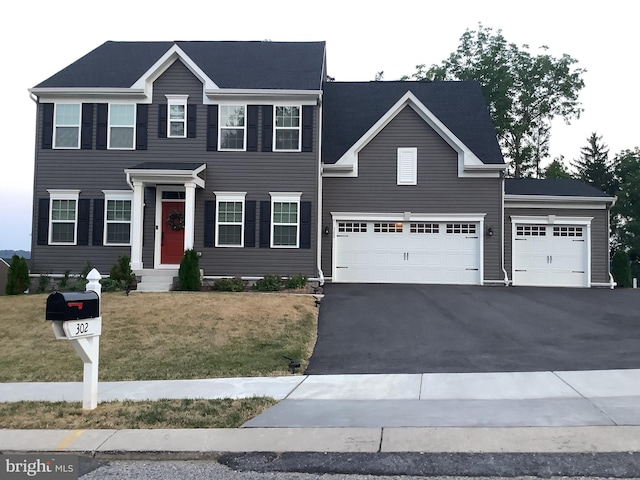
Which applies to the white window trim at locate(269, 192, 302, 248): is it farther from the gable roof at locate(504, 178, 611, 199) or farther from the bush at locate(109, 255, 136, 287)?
the gable roof at locate(504, 178, 611, 199)

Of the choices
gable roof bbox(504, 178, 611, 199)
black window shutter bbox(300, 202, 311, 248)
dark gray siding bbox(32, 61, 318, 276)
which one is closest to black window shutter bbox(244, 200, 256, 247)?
dark gray siding bbox(32, 61, 318, 276)

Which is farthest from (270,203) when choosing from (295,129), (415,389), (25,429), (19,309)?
(25,429)

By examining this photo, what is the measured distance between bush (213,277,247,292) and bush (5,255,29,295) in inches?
227

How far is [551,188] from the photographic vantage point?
809 inches

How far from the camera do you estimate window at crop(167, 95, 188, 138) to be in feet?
59.1

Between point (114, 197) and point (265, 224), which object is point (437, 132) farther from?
point (114, 197)

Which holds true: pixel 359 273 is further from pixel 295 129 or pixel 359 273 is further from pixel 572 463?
pixel 572 463

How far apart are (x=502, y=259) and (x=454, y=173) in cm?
337

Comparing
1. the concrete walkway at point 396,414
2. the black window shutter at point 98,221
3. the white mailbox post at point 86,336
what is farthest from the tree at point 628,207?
the white mailbox post at point 86,336

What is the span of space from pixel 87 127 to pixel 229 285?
7060mm

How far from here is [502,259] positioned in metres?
19.0

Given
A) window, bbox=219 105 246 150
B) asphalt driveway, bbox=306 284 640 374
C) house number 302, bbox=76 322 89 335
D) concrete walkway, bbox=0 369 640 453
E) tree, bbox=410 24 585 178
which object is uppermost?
tree, bbox=410 24 585 178

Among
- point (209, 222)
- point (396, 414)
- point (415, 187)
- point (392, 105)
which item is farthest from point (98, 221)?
point (396, 414)

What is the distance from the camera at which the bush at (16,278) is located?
1664cm
